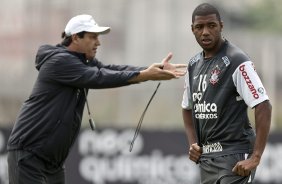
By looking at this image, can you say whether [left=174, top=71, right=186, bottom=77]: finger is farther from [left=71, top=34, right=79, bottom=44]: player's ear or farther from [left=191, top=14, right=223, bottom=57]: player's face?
[left=71, top=34, right=79, bottom=44]: player's ear

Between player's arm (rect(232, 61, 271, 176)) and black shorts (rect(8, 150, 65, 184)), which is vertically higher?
player's arm (rect(232, 61, 271, 176))

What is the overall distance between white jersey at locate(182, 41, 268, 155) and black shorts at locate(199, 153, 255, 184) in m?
0.05

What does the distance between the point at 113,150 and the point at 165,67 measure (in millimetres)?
5945

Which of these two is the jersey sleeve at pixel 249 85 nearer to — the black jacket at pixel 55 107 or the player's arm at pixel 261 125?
the player's arm at pixel 261 125

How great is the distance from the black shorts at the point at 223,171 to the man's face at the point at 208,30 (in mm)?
875

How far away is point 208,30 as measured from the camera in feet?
23.4

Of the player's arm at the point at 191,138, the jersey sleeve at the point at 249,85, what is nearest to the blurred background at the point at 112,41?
the player's arm at the point at 191,138

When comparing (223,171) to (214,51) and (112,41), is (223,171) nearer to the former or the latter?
(214,51)

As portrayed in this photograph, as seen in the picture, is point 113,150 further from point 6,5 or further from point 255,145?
point 255,145

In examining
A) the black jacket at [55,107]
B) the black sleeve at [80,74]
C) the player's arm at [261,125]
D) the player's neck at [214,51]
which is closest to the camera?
the player's arm at [261,125]

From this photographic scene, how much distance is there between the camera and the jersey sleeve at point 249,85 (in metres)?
6.93

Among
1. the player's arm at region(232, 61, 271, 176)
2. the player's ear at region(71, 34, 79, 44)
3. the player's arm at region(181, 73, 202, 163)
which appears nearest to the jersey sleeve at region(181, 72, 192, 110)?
the player's arm at region(181, 73, 202, 163)

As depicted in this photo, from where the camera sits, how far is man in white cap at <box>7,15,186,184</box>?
7.83 m

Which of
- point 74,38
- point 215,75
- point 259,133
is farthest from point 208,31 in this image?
point 74,38
